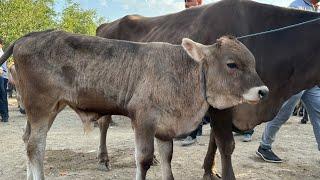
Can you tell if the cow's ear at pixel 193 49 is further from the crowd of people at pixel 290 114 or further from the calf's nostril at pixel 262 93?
the crowd of people at pixel 290 114

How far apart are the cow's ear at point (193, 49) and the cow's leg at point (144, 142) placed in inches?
28.0

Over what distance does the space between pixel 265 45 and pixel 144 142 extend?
187 cm

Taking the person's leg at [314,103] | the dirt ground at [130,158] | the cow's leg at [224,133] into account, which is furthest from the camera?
the person's leg at [314,103]

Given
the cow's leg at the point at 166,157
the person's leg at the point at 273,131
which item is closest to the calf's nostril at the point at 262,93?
the cow's leg at the point at 166,157

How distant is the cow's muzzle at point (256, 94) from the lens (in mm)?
3985

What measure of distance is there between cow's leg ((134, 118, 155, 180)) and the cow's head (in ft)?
1.99

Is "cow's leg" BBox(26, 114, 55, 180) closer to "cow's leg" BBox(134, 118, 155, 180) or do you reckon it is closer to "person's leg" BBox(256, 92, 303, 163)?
"cow's leg" BBox(134, 118, 155, 180)

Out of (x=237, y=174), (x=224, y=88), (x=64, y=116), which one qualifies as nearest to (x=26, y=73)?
(x=224, y=88)

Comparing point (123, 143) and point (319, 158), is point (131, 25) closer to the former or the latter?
point (123, 143)

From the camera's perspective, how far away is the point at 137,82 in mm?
4332

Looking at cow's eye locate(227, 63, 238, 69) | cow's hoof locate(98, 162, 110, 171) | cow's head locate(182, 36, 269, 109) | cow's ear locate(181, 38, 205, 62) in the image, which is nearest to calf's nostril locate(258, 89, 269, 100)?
cow's head locate(182, 36, 269, 109)

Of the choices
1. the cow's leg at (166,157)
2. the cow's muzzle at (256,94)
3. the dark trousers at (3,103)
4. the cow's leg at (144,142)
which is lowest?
the dark trousers at (3,103)

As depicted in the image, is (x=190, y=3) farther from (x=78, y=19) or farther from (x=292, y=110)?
(x=78, y=19)

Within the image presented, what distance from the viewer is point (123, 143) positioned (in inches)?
320
